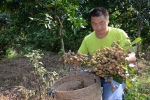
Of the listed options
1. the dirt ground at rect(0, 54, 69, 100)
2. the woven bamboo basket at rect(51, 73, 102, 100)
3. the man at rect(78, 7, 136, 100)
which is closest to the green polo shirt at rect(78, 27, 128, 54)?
the man at rect(78, 7, 136, 100)

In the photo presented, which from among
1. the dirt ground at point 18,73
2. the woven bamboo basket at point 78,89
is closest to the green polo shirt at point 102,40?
the woven bamboo basket at point 78,89

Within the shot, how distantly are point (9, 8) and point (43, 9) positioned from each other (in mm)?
469

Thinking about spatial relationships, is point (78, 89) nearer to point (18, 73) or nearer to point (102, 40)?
point (102, 40)

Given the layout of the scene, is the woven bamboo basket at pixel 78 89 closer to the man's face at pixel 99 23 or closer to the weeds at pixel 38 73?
the man's face at pixel 99 23

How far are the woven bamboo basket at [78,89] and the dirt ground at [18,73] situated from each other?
4.07 feet

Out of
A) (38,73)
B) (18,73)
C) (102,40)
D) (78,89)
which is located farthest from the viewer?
(18,73)

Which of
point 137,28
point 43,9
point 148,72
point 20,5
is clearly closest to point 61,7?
point 43,9

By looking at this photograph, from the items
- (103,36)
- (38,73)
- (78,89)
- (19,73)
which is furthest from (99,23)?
(19,73)

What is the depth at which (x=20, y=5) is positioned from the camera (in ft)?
11.4

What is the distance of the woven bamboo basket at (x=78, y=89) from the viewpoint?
1632mm

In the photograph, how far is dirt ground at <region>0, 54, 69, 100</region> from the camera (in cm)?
347

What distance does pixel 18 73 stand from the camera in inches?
167

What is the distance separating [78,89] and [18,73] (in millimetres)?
2747

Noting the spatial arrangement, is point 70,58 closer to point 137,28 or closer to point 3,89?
point 3,89
